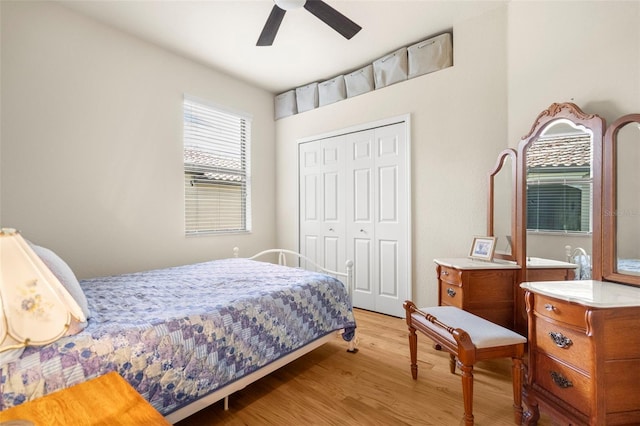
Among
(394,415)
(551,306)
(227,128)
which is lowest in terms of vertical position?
(394,415)

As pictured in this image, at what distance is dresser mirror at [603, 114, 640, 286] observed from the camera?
1.59m

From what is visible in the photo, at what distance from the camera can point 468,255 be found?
271 centimetres

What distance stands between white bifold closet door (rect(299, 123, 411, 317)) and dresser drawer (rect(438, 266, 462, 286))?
24.5 inches

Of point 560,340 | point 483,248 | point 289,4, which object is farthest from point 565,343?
point 289,4

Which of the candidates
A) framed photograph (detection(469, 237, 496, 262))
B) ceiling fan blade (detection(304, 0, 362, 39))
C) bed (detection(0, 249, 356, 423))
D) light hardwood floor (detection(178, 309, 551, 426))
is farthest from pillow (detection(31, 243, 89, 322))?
framed photograph (detection(469, 237, 496, 262))

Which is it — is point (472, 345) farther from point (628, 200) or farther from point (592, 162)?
point (592, 162)

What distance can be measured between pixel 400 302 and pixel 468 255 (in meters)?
0.91

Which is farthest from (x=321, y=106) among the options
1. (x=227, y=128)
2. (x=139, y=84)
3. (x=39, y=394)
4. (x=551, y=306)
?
(x=39, y=394)

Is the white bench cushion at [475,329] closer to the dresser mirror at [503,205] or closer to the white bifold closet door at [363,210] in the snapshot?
the dresser mirror at [503,205]

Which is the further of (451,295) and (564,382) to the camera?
(451,295)

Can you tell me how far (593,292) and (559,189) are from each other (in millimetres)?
818

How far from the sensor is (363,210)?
3.52 metres

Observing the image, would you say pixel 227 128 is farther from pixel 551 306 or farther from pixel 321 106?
pixel 551 306

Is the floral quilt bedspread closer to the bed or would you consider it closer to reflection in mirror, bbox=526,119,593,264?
the bed
